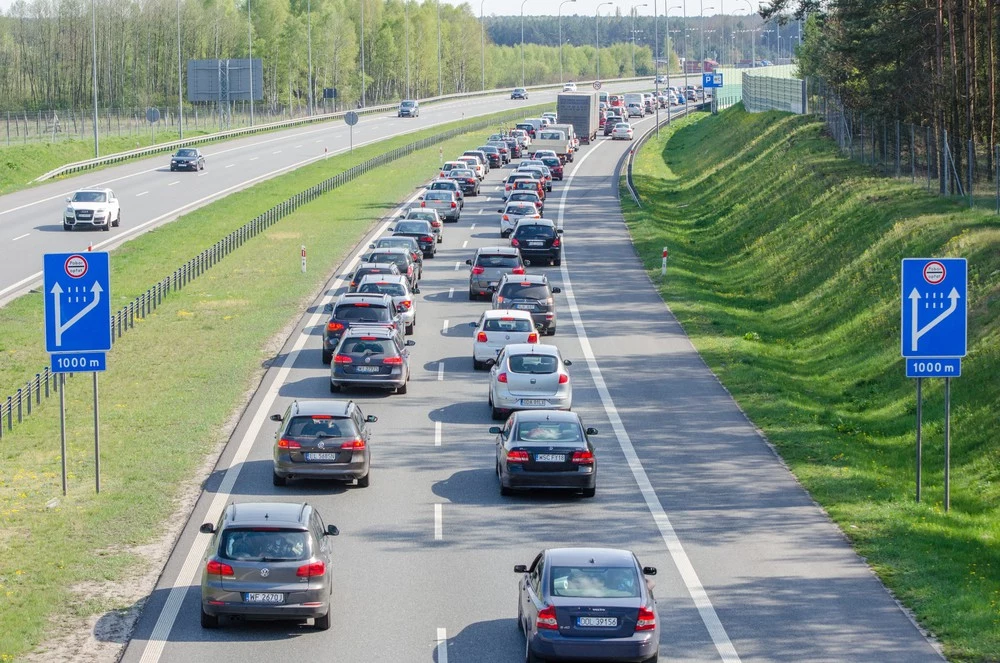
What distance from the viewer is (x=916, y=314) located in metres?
23.0

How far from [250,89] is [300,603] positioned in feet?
359

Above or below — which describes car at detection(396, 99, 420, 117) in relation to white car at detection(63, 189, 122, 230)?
above

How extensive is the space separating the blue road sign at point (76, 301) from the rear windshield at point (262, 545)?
814 centimetres

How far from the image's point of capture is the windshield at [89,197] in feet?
200

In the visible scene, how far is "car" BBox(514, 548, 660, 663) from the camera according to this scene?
596 inches

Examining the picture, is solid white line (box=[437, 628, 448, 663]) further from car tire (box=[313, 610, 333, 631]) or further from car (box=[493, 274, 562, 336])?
car (box=[493, 274, 562, 336])

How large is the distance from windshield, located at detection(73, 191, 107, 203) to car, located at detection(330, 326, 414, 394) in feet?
109

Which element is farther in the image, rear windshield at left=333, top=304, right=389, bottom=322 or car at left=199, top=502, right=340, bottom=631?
rear windshield at left=333, top=304, right=389, bottom=322

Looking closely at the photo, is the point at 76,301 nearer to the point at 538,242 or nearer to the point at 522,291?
the point at 522,291

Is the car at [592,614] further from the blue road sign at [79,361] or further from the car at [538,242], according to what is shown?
the car at [538,242]

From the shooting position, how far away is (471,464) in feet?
86.0

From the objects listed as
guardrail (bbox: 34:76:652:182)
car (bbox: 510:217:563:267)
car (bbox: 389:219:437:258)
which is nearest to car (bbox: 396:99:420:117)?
guardrail (bbox: 34:76:652:182)

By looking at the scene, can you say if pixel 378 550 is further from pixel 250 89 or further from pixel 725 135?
pixel 250 89

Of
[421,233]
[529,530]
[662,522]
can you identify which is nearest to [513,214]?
[421,233]
